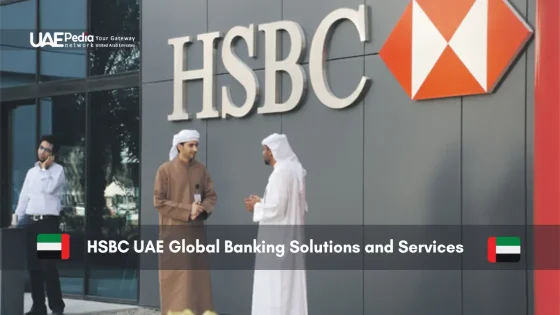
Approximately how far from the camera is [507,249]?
7074 millimetres

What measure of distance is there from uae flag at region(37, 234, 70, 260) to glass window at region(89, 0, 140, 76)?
2.33 meters

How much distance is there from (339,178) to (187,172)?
1.54 m

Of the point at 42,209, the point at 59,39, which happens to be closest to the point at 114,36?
the point at 59,39

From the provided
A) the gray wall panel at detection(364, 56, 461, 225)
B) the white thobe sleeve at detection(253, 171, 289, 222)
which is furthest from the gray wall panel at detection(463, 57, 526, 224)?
the white thobe sleeve at detection(253, 171, 289, 222)

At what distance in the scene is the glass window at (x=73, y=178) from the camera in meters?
11.5

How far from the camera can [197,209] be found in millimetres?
7957

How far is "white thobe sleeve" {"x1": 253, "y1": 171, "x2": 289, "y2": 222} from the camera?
6.93m

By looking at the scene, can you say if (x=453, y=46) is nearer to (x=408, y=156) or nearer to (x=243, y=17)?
(x=408, y=156)

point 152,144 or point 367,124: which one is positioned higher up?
point 367,124

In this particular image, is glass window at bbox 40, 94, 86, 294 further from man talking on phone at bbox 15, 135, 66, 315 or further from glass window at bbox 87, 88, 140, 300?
man talking on phone at bbox 15, 135, 66, 315

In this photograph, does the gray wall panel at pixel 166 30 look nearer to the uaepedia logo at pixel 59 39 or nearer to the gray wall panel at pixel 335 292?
the uaepedia logo at pixel 59 39

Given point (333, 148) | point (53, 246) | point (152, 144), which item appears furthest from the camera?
point (53, 246)

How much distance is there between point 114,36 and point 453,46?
5.18m

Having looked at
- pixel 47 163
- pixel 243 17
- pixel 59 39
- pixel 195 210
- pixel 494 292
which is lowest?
pixel 494 292
